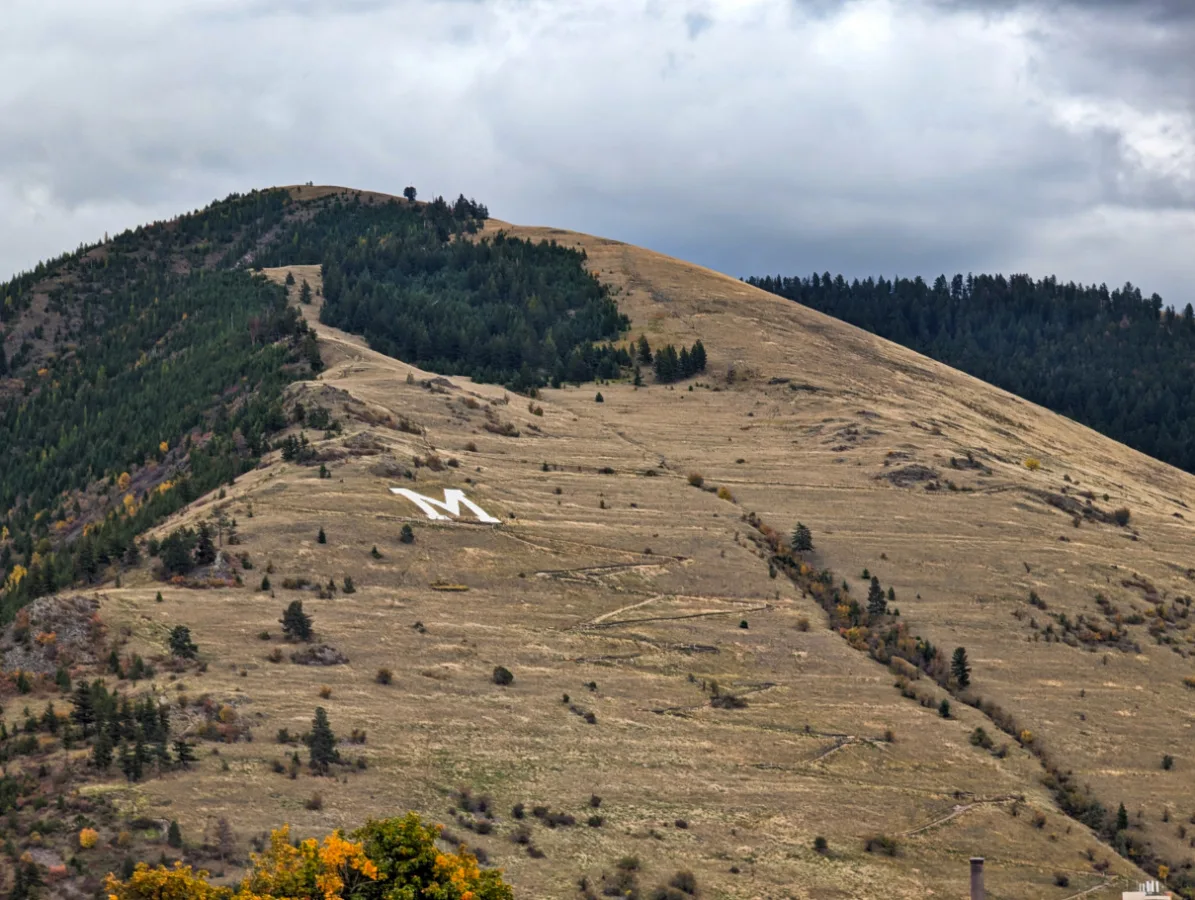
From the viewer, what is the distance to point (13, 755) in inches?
2800

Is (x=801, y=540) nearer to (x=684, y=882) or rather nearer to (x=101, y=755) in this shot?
(x=684, y=882)

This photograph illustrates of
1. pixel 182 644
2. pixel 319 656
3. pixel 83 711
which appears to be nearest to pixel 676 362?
pixel 319 656

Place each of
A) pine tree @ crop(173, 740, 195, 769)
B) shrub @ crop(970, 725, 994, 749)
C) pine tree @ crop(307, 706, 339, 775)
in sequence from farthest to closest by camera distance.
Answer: shrub @ crop(970, 725, 994, 749) → pine tree @ crop(307, 706, 339, 775) → pine tree @ crop(173, 740, 195, 769)

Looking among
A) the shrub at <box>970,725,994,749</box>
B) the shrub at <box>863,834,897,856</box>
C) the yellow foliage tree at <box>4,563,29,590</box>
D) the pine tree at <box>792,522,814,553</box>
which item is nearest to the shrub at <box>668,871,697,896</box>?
the shrub at <box>863,834,897,856</box>

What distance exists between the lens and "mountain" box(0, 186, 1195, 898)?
244ft

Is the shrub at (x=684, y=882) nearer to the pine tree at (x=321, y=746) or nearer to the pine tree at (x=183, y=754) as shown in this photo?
the pine tree at (x=321, y=746)

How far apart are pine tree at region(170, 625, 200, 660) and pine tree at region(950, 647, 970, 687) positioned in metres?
47.2

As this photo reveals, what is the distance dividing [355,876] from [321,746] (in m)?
20.7

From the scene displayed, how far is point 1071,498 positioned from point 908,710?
4781cm

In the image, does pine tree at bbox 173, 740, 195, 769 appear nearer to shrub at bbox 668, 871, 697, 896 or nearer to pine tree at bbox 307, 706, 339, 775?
pine tree at bbox 307, 706, 339, 775

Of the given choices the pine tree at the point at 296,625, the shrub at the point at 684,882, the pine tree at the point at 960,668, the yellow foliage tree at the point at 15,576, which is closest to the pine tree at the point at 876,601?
the pine tree at the point at 960,668

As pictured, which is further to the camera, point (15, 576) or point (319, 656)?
point (15, 576)

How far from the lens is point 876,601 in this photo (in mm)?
111125

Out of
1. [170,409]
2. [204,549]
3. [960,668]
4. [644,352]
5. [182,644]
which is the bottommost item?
[960,668]
